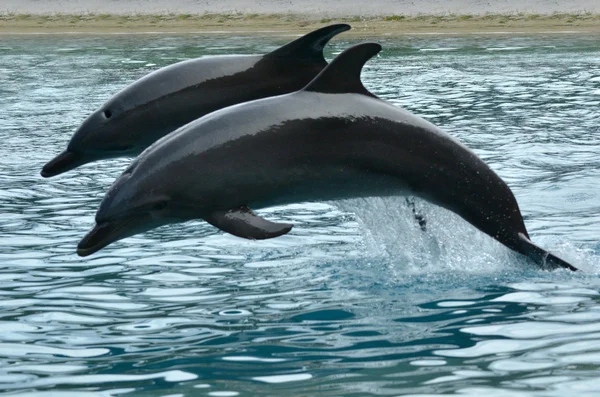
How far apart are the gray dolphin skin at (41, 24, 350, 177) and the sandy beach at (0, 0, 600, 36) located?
1024 inches

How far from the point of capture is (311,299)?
7.02 metres

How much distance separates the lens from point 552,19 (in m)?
37.2

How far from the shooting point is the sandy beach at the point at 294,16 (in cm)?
3619

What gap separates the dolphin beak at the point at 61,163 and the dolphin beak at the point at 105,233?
1.39 metres

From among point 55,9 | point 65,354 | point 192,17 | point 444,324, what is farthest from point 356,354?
point 55,9

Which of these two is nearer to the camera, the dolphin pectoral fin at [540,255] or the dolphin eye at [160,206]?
the dolphin eye at [160,206]

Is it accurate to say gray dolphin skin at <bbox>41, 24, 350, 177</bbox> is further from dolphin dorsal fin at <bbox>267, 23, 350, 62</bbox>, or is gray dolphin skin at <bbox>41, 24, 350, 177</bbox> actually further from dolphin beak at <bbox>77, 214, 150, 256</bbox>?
dolphin beak at <bbox>77, 214, 150, 256</bbox>

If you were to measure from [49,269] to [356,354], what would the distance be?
318cm

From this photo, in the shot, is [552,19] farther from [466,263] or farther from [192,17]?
[466,263]

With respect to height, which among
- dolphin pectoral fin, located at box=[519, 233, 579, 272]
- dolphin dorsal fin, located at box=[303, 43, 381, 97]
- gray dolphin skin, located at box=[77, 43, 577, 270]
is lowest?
dolphin pectoral fin, located at box=[519, 233, 579, 272]

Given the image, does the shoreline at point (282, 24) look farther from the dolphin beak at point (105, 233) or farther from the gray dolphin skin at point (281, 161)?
the dolphin beak at point (105, 233)

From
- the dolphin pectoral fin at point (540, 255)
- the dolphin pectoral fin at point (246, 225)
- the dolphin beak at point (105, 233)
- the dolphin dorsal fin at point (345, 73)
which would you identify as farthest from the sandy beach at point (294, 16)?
the dolphin beak at point (105, 233)

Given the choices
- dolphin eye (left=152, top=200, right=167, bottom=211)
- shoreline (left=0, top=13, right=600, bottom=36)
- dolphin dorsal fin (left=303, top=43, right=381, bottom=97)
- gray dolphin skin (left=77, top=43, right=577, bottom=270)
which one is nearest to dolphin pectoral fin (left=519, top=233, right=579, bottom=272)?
gray dolphin skin (left=77, top=43, right=577, bottom=270)

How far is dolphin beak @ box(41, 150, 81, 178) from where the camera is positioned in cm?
760
